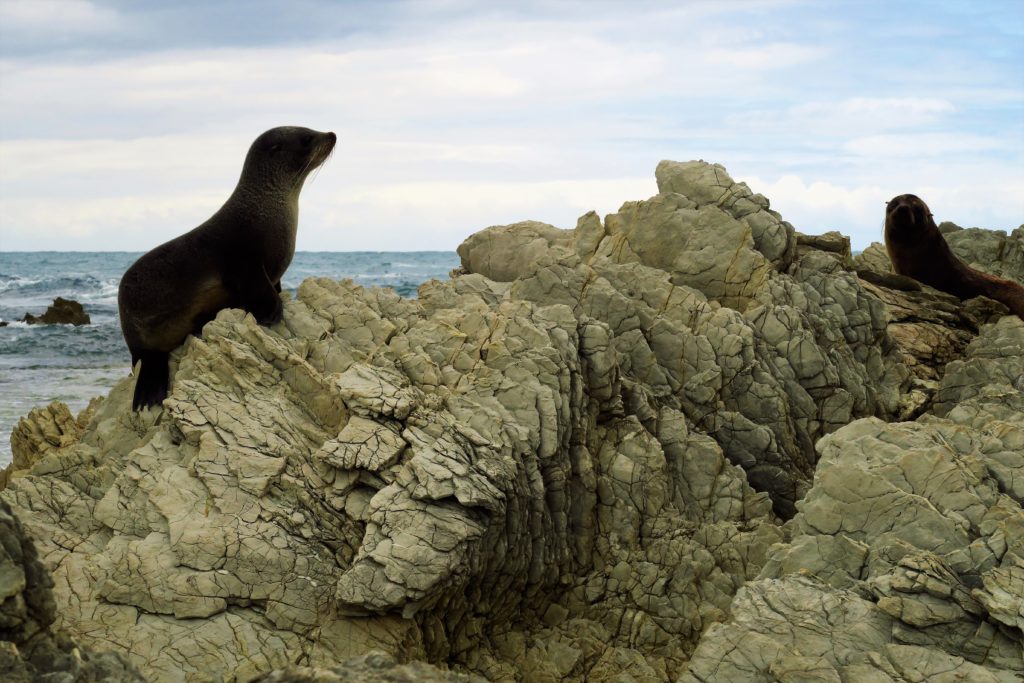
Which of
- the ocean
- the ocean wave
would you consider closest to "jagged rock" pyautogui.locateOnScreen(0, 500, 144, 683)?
the ocean

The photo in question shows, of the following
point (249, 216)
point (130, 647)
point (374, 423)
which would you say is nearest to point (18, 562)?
point (130, 647)

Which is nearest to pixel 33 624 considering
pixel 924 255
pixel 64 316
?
pixel 924 255

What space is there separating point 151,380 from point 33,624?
4.12 metres

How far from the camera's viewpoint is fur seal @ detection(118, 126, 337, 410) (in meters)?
8.66

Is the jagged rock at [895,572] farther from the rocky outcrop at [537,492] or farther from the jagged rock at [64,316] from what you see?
the jagged rock at [64,316]

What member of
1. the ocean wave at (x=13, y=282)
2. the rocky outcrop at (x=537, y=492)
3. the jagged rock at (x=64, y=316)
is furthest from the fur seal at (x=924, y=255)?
the ocean wave at (x=13, y=282)

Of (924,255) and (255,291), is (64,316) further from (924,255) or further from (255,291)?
(924,255)

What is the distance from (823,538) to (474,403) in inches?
104

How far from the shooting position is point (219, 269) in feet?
29.2

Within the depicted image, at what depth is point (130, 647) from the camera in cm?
605

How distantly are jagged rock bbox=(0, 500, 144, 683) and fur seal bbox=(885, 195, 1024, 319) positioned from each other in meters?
11.5

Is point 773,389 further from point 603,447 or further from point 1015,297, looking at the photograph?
point 1015,297

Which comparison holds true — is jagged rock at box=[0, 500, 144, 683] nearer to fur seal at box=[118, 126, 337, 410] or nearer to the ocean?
fur seal at box=[118, 126, 337, 410]

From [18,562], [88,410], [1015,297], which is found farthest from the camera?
[1015,297]
